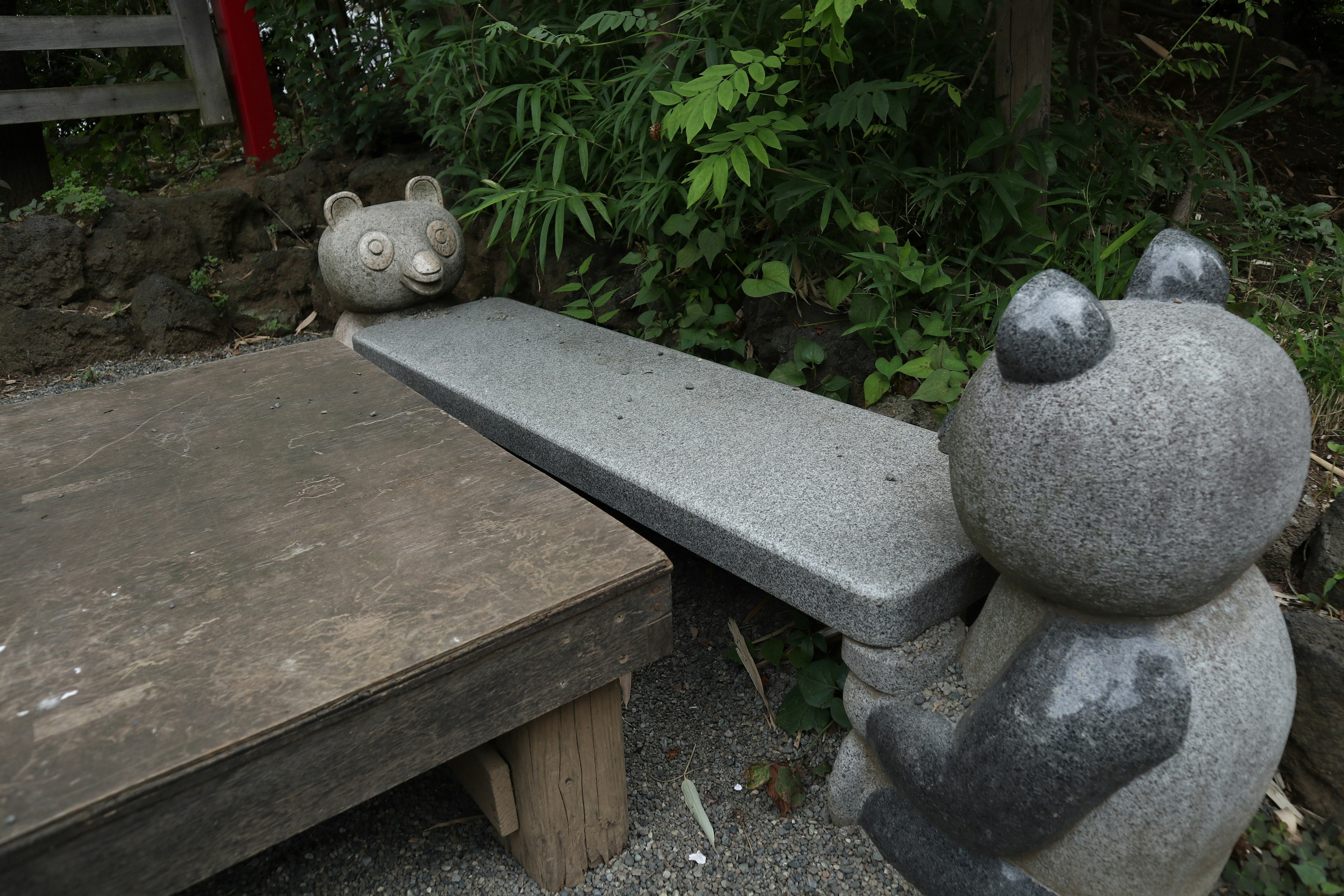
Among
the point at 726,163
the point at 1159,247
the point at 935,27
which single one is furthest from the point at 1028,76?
the point at 1159,247

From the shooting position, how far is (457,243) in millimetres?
3645

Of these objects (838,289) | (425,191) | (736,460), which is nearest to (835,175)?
Result: (838,289)

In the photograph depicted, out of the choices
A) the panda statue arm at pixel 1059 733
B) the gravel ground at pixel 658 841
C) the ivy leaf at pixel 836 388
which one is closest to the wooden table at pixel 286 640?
the gravel ground at pixel 658 841

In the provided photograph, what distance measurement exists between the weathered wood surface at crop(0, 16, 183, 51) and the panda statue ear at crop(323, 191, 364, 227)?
2505mm

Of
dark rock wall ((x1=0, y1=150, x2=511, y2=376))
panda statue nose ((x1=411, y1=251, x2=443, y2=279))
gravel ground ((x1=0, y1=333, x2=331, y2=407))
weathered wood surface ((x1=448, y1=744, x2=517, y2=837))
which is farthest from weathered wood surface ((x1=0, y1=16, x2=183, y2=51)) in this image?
weathered wood surface ((x1=448, y1=744, x2=517, y2=837))

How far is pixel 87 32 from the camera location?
4805 millimetres

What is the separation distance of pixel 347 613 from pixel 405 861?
72 centimetres

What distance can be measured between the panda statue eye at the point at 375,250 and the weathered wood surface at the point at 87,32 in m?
2.79

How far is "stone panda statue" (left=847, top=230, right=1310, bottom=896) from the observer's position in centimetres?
121

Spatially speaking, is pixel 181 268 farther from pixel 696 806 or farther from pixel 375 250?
pixel 696 806

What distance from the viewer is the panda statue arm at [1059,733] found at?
1.32m

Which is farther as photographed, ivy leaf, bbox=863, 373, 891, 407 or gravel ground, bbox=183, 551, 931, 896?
ivy leaf, bbox=863, 373, 891, 407

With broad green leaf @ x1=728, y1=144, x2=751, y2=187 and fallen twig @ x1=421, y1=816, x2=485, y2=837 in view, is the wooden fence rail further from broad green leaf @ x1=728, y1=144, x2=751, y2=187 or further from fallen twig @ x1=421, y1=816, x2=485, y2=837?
fallen twig @ x1=421, y1=816, x2=485, y2=837

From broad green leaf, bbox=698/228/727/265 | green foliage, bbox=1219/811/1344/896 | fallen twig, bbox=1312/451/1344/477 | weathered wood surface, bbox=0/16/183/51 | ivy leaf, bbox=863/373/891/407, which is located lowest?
green foliage, bbox=1219/811/1344/896
